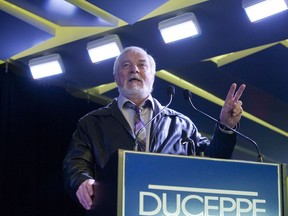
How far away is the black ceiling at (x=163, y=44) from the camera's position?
3.96 meters

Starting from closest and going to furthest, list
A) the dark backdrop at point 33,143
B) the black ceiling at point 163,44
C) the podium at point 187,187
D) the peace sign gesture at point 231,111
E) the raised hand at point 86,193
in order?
the podium at point 187,187, the raised hand at point 86,193, the peace sign gesture at point 231,111, the black ceiling at point 163,44, the dark backdrop at point 33,143

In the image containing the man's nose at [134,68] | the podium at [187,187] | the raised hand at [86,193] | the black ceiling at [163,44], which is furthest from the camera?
the black ceiling at [163,44]

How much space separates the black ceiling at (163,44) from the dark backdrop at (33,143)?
12cm

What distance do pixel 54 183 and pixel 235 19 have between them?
6.63 ft

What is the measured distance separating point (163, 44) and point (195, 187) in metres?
2.85

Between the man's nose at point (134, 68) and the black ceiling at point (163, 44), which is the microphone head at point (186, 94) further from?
the black ceiling at point (163, 44)

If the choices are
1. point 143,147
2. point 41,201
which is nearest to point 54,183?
point 41,201

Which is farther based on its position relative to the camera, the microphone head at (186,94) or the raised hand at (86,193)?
the microphone head at (186,94)

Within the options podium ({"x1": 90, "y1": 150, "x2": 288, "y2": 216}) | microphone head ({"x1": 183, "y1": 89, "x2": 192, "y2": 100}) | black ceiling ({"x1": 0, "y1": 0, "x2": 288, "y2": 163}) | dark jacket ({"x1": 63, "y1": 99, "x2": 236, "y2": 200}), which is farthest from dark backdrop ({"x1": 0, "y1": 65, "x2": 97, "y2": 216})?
podium ({"x1": 90, "y1": 150, "x2": 288, "y2": 216})

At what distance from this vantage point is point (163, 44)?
433cm

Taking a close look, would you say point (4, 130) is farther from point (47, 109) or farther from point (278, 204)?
point (278, 204)

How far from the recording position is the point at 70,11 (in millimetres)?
4020

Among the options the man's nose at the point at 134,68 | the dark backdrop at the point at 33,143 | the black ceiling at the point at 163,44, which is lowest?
the man's nose at the point at 134,68

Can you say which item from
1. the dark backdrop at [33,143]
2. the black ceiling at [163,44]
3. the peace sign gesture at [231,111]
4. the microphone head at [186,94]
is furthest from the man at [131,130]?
the dark backdrop at [33,143]
